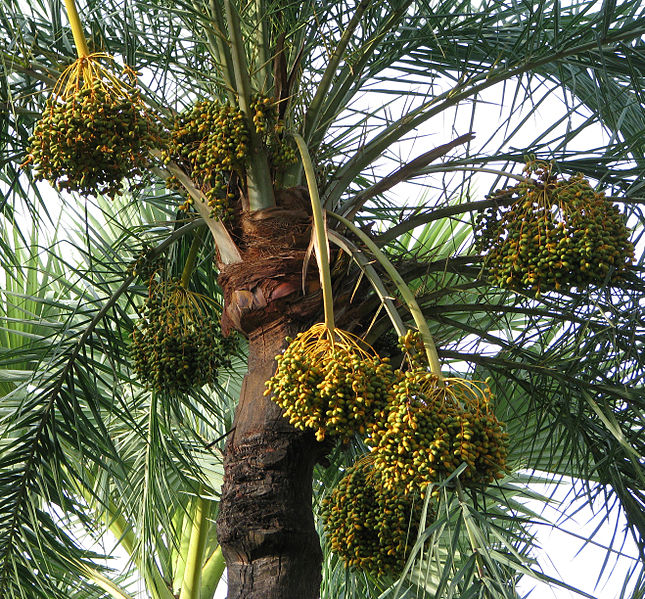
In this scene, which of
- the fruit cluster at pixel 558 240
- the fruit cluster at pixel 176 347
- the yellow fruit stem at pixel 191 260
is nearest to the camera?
the fruit cluster at pixel 558 240

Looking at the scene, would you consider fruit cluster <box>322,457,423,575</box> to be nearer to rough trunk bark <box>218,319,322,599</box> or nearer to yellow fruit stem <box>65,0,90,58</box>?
rough trunk bark <box>218,319,322,599</box>

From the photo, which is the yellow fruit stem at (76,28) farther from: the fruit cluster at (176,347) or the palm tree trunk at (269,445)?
the fruit cluster at (176,347)

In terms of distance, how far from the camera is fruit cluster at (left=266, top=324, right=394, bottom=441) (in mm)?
2250

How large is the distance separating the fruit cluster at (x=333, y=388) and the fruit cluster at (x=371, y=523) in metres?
0.37

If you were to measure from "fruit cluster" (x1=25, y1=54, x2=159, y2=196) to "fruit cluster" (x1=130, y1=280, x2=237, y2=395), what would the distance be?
2.59ft

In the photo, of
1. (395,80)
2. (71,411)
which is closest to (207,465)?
(71,411)

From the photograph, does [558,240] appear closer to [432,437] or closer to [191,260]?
[432,437]

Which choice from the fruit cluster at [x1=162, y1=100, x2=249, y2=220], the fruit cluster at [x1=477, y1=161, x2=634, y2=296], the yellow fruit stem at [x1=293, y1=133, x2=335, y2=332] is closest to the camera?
the yellow fruit stem at [x1=293, y1=133, x2=335, y2=332]

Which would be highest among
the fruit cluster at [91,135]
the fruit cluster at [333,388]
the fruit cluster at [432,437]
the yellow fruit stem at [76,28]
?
the yellow fruit stem at [76,28]

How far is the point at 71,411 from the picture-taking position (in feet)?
12.5

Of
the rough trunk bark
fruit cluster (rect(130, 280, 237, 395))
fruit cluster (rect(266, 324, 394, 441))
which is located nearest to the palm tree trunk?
the rough trunk bark

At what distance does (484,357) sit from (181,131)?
1.35 metres

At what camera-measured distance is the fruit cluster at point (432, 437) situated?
2.17 m

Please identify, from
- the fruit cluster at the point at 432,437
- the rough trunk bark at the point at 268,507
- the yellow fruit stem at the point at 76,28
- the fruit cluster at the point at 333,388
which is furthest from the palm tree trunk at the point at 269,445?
the yellow fruit stem at the point at 76,28
